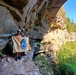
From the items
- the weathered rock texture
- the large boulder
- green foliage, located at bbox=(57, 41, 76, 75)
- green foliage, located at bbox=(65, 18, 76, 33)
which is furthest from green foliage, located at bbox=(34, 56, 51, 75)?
green foliage, located at bbox=(65, 18, 76, 33)

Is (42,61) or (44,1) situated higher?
(44,1)

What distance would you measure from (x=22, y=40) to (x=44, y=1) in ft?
10.7

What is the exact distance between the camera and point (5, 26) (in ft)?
28.0

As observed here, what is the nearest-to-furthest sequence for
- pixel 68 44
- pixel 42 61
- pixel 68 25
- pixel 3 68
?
pixel 3 68
pixel 42 61
pixel 68 44
pixel 68 25

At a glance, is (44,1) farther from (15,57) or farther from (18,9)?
(15,57)

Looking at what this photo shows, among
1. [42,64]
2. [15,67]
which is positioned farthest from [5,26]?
[42,64]

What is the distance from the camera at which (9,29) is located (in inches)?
351

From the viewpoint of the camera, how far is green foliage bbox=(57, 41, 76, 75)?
14422 mm

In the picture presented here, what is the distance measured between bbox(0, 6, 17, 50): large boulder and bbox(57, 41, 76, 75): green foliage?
625 centimetres

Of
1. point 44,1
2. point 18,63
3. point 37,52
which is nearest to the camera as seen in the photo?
point 18,63

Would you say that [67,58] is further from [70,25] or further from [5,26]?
[5,26]

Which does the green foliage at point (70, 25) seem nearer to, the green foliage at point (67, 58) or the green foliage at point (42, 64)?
the green foliage at point (67, 58)

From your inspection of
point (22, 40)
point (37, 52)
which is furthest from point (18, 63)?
point (37, 52)

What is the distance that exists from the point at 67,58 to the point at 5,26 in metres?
8.47
